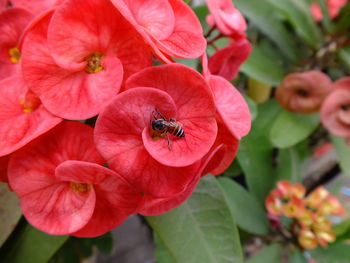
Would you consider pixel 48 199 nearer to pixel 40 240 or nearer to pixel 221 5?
pixel 40 240

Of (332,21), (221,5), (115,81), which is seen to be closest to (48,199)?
(115,81)

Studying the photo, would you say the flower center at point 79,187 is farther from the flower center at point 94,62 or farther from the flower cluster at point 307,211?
the flower cluster at point 307,211

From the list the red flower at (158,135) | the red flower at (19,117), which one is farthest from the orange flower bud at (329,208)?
the red flower at (19,117)

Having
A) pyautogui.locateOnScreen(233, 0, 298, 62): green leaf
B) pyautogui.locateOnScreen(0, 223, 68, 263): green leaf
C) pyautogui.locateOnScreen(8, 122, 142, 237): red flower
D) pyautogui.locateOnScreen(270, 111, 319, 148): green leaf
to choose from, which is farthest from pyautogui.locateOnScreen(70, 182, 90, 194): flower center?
pyautogui.locateOnScreen(233, 0, 298, 62): green leaf

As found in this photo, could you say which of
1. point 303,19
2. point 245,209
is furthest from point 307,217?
point 303,19

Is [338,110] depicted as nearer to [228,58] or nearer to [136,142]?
[228,58]
